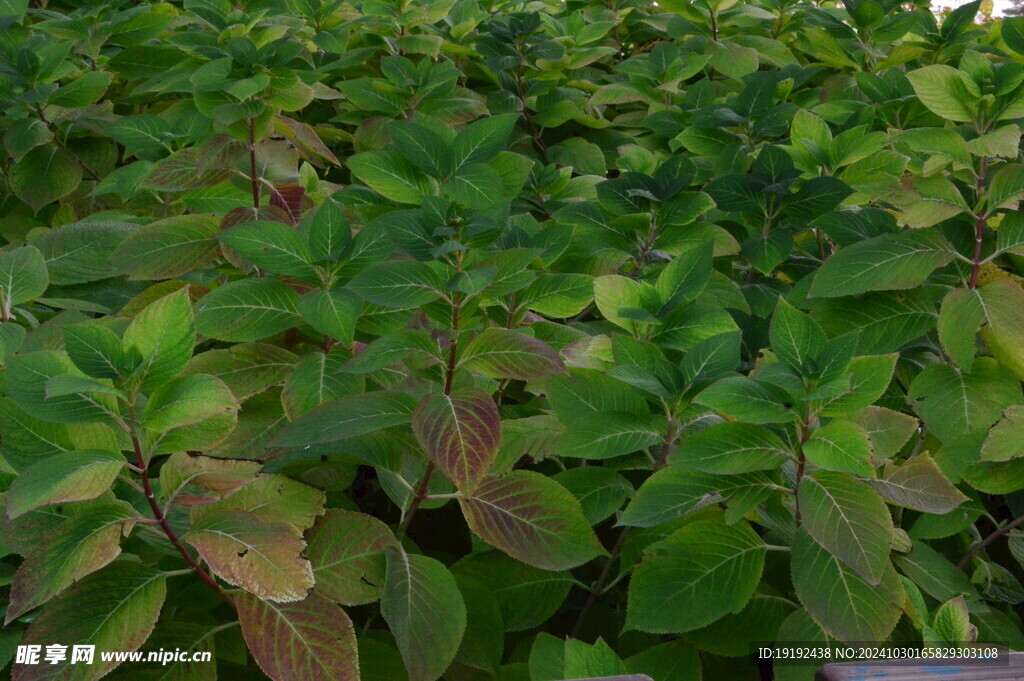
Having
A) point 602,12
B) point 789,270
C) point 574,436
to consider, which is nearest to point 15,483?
point 574,436

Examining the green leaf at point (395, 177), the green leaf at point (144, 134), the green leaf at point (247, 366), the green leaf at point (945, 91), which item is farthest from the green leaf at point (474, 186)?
the green leaf at point (945, 91)

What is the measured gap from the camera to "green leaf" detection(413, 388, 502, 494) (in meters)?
1.05

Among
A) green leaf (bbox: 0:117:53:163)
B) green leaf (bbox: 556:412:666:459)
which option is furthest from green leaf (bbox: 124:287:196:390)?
green leaf (bbox: 0:117:53:163)

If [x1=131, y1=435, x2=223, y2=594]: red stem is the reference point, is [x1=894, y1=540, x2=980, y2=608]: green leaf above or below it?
below

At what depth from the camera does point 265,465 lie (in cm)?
116

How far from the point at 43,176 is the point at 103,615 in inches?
70.9

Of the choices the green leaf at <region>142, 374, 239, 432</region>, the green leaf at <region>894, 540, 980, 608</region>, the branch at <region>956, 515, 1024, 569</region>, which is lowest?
the branch at <region>956, 515, 1024, 569</region>

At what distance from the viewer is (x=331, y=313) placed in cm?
122

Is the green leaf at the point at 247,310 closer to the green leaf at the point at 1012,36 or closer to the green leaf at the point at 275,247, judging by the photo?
the green leaf at the point at 275,247

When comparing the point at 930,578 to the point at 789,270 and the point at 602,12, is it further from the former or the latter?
the point at 602,12

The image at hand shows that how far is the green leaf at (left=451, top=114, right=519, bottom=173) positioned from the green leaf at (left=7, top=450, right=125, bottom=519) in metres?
0.75

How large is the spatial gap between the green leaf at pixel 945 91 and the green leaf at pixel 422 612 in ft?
4.44

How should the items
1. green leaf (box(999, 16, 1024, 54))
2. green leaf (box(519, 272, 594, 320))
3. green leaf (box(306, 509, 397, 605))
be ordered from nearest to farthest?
green leaf (box(306, 509, 397, 605)) → green leaf (box(519, 272, 594, 320)) → green leaf (box(999, 16, 1024, 54))

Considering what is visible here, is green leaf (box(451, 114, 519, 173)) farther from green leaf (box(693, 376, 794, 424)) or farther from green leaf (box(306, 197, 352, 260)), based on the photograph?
green leaf (box(693, 376, 794, 424))
